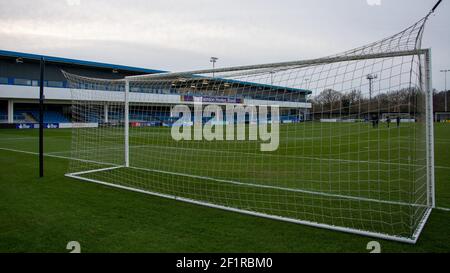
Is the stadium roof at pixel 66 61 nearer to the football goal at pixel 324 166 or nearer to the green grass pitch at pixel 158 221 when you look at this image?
the football goal at pixel 324 166

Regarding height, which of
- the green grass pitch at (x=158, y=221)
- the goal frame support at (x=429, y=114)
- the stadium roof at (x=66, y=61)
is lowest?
the green grass pitch at (x=158, y=221)

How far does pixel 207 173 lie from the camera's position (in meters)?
8.13

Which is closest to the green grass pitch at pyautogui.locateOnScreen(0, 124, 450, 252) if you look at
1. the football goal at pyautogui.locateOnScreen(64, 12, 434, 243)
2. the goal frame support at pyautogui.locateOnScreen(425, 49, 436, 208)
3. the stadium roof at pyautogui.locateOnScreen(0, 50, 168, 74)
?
the football goal at pyautogui.locateOnScreen(64, 12, 434, 243)

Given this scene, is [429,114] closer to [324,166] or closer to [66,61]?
[324,166]

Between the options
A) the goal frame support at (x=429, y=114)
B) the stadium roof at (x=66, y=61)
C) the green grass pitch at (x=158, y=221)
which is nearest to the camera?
the green grass pitch at (x=158, y=221)

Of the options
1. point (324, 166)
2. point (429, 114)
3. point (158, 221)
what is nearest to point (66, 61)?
point (324, 166)

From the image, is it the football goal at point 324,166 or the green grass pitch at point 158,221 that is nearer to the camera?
the green grass pitch at point 158,221

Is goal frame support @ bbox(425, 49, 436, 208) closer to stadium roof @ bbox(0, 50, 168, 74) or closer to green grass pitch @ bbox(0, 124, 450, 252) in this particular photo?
green grass pitch @ bbox(0, 124, 450, 252)

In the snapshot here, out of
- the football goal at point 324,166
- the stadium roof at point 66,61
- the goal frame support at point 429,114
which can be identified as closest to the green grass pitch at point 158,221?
the football goal at point 324,166

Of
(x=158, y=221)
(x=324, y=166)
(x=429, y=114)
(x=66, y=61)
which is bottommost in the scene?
(x=158, y=221)

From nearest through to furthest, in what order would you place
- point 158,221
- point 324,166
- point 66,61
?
point 158,221 → point 324,166 → point 66,61
